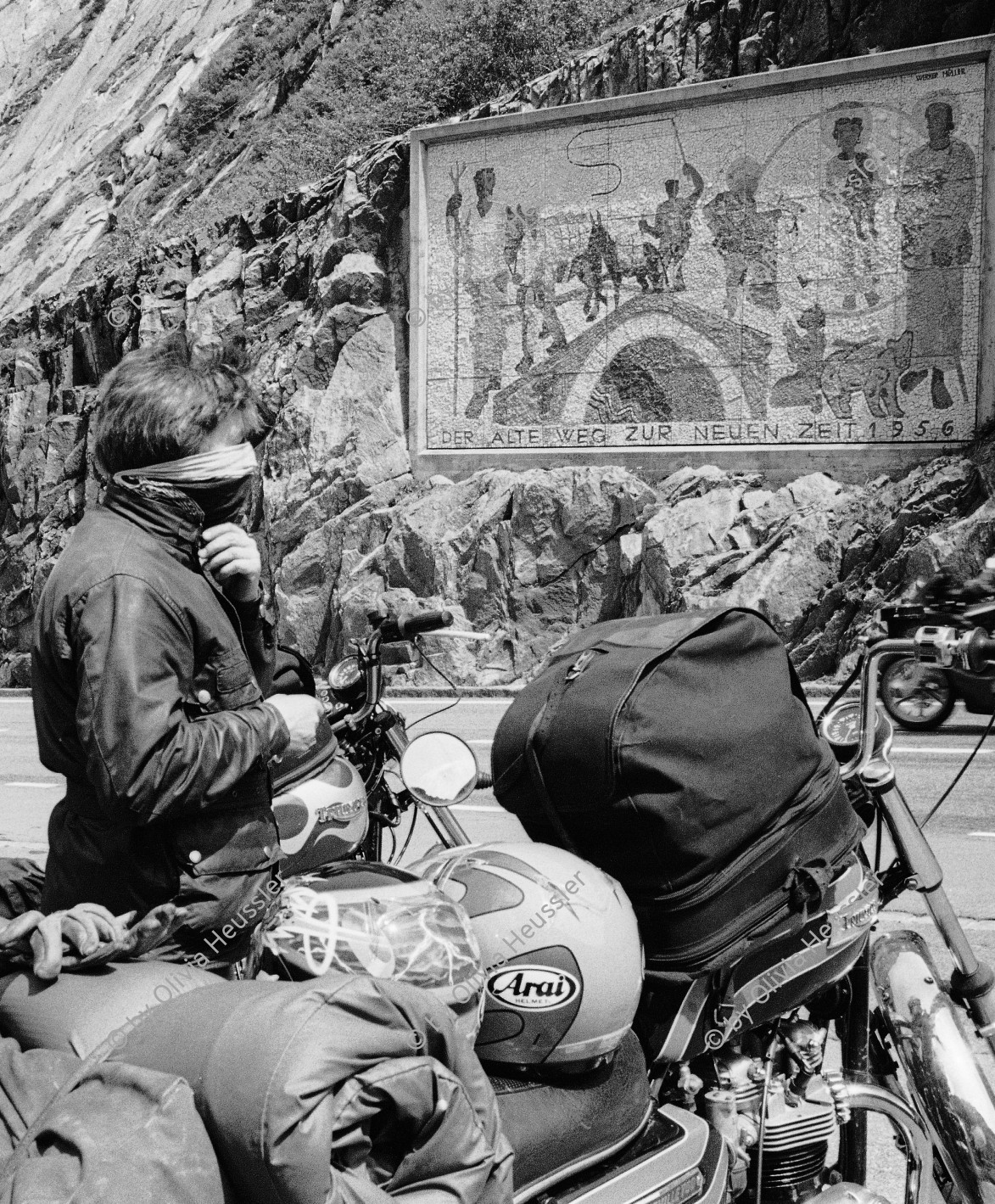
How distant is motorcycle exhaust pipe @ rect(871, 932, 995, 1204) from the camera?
8.13 feet

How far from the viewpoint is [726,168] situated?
56.9 feet

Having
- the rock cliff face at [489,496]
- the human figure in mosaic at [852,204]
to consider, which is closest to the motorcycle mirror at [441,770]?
the rock cliff face at [489,496]

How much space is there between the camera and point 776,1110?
2.46 metres

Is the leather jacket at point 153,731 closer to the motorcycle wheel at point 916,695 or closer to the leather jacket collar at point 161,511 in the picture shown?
the leather jacket collar at point 161,511

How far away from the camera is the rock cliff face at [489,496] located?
50.8 feet

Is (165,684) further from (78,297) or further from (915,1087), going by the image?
(78,297)

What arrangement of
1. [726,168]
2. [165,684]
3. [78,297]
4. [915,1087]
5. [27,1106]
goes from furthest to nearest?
[78,297]
[726,168]
[915,1087]
[165,684]
[27,1106]

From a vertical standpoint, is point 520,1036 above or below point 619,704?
below

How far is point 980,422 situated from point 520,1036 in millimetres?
15200

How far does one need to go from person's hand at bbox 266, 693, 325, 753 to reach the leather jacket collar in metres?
0.30

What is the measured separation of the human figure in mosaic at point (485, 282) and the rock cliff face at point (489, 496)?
1225 millimetres

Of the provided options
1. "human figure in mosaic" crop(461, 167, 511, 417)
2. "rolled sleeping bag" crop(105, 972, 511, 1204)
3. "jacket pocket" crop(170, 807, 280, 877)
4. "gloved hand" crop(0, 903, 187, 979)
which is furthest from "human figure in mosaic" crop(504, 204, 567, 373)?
"rolled sleeping bag" crop(105, 972, 511, 1204)

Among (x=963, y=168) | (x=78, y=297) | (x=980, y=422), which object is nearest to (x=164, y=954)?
(x=980, y=422)

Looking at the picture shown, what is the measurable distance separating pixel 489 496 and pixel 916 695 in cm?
904
